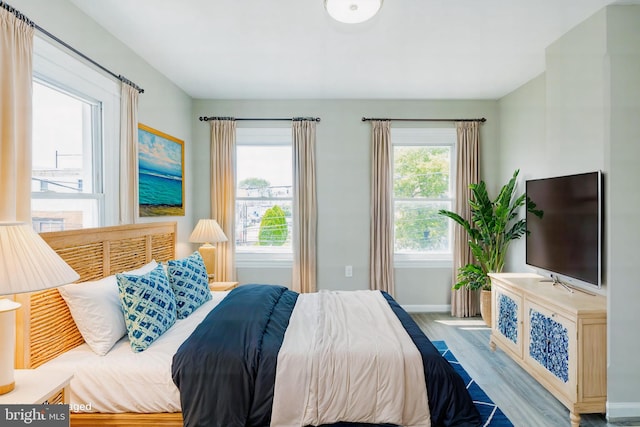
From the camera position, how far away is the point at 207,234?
11.9 ft

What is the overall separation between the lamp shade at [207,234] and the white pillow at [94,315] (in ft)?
5.27

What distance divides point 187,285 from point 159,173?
1.39m

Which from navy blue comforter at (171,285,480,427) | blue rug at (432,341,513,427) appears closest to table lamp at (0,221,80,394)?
navy blue comforter at (171,285,480,427)

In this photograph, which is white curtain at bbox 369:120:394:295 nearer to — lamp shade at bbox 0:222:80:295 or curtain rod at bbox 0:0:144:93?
curtain rod at bbox 0:0:144:93

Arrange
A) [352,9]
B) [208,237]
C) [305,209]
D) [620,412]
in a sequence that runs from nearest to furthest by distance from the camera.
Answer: [352,9], [620,412], [208,237], [305,209]

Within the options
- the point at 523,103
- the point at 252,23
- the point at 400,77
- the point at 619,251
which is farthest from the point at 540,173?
the point at 252,23

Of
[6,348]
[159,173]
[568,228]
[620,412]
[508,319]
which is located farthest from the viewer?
[159,173]

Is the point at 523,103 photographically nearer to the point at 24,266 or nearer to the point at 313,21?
the point at 313,21

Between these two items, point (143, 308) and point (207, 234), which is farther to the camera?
point (207, 234)

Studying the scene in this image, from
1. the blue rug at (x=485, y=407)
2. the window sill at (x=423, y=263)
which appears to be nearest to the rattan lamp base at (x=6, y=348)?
the blue rug at (x=485, y=407)

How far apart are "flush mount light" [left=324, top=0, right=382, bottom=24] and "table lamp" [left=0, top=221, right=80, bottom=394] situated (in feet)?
6.62

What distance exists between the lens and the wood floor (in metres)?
2.22

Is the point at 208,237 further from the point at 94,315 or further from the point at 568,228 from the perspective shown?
the point at 568,228

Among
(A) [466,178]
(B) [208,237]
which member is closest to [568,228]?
(A) [466,178]
